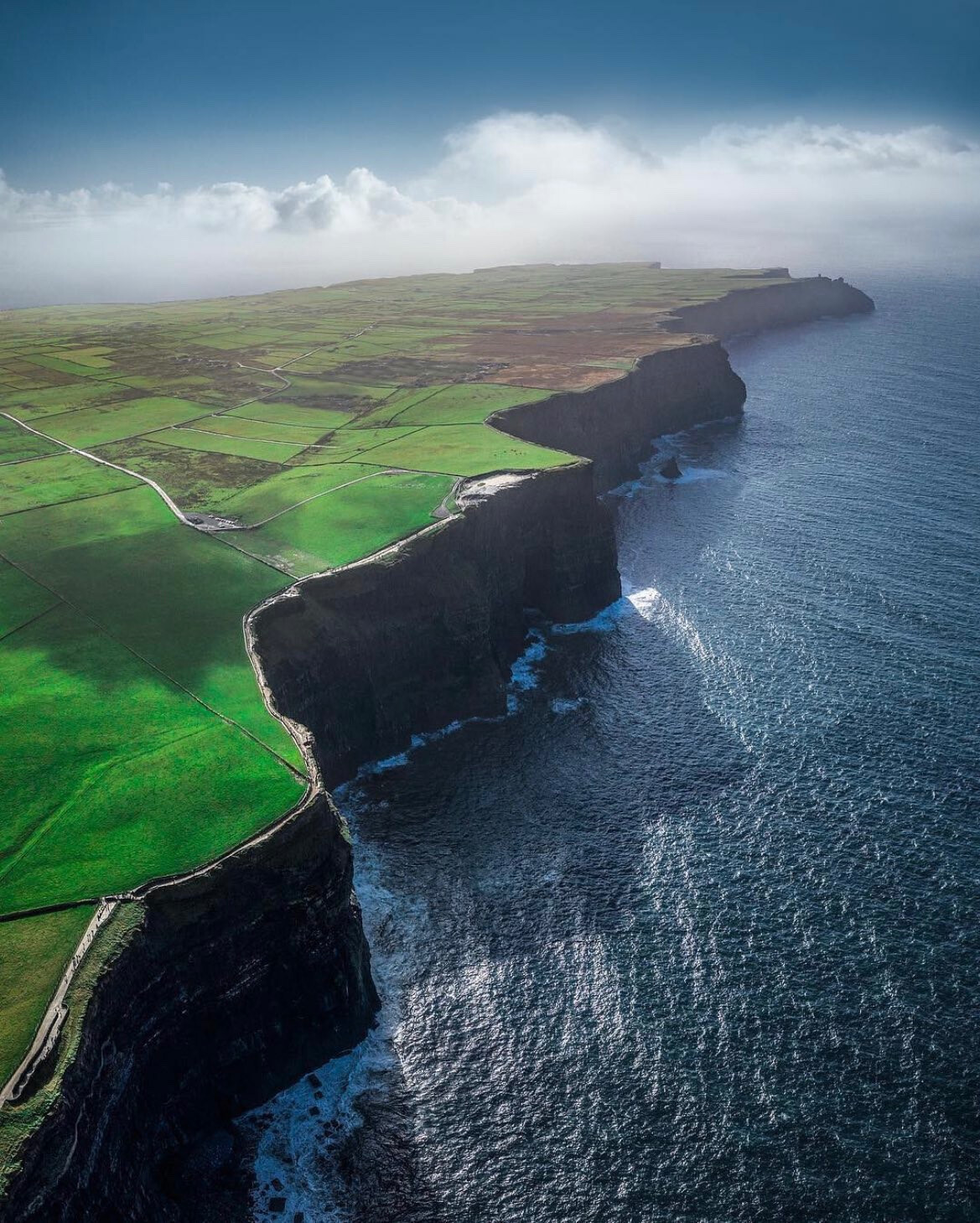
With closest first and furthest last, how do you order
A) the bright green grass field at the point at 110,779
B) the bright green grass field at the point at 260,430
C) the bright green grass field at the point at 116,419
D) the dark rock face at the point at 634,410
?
the bright green grass field at the point at 110,779 < the bright green grass field at the point at 260,430 < the bright green grass field at the point at 116,419 < the dark rock face at the point at 634,410

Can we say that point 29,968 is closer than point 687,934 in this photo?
Yes

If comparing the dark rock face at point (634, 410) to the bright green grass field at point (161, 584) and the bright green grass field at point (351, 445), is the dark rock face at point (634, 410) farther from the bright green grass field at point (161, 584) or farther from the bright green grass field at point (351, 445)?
the bright green grass field at point (161, 584)

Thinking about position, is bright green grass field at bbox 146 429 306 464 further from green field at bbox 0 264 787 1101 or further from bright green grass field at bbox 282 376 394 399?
bright green grass field at bbox 282 376 394 399

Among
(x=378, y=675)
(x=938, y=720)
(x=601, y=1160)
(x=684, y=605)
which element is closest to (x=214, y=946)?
(x=601, y=1160)

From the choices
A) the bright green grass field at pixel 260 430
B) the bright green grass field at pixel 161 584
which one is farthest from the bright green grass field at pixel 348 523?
the bright green grass field at pixel 260 430

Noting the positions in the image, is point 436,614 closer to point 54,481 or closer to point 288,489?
point 288,489

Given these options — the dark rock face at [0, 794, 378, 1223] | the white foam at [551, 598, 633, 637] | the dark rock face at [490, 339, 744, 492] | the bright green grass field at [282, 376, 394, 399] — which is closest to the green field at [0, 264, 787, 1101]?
the bright green grass field at [282, 376, 394, 399]

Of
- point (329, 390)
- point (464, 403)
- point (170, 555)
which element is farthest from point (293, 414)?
point (170, 555)
